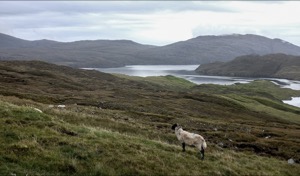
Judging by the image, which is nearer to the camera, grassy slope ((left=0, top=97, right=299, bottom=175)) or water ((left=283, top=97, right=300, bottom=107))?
grassy slope ((left=0, top=97, right=299, bottom=175))

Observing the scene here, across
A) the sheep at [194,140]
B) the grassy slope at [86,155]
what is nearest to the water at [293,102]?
the sheep at [194,140]

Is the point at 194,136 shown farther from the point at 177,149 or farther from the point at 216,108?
the point at 216,108

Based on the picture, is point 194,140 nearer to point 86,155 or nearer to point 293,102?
point 86,155

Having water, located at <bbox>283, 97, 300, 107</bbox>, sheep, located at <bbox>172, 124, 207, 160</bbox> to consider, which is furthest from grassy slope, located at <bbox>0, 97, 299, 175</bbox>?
water, located at <bbox>283, 97, 300, 107</bbox>

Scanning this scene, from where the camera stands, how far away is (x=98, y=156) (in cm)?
1712

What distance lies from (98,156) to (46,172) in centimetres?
299

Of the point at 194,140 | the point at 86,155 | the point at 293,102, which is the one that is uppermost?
the point at 194,140

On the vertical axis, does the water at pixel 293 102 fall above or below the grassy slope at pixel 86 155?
below

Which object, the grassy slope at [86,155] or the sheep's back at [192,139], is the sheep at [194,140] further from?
the grassy slope at [86,155]

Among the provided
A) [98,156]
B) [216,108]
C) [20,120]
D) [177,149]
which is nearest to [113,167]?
[98,156]

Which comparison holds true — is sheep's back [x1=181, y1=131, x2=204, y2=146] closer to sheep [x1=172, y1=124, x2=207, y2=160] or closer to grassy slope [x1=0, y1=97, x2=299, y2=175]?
sheep [x1=172, y1=124, x2=207, y2=160]

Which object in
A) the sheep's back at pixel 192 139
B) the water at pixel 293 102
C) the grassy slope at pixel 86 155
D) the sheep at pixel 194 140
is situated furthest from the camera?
the water at pixel 293 102

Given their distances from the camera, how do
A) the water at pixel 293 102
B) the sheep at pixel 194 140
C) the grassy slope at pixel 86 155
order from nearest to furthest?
the grassy slope at pixel 86 155
the sheep at pixel 194 140
the water at pixel 293 102

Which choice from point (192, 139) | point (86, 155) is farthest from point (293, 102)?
point (86, 155)
